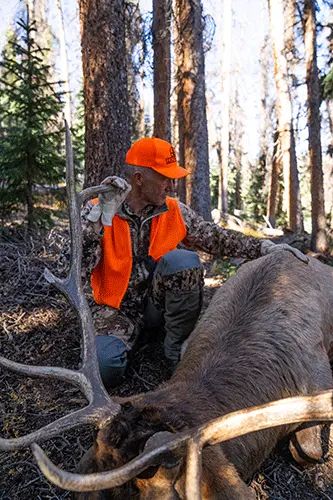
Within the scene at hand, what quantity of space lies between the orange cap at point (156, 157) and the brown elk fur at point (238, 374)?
3.64 feet

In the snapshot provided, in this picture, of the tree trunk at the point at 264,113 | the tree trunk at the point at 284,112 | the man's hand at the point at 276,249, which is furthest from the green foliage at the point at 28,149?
the tree trunk at the point at 264,113

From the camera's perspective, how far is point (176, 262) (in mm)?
3943

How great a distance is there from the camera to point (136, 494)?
6.20 ft

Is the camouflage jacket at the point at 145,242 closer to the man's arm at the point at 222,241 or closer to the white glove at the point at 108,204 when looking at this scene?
the man's arm at the point at 222,241

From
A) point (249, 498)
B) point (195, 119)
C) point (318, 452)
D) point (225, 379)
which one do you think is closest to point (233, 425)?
point (249, 498)

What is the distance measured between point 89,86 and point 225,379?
448 centimetres

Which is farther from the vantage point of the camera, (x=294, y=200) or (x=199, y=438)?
(x=294, y=200)

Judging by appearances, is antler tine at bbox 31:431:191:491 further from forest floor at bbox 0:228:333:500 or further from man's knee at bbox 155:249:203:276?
man's knee at bbox 155:249:203:276

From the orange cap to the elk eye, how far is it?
246 centimetres

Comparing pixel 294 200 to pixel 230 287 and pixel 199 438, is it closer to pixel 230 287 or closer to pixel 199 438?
pixel 230 287

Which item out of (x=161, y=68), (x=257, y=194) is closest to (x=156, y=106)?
(x=161, y=68)

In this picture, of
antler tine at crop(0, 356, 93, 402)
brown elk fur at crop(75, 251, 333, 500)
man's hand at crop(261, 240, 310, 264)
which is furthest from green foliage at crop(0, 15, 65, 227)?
antler tine at crop(0, 356, 93, 402)

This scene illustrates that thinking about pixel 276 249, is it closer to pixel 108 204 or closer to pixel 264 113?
pixel 108 204

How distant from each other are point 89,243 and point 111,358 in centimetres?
95
